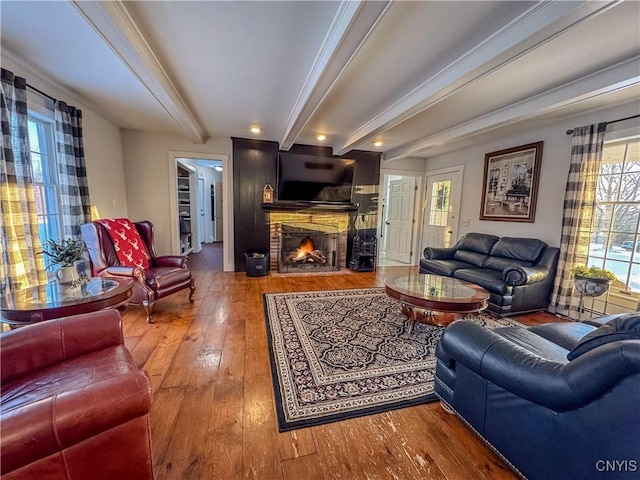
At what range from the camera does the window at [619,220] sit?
288 cm

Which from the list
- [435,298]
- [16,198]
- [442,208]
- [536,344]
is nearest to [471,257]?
[442,208]

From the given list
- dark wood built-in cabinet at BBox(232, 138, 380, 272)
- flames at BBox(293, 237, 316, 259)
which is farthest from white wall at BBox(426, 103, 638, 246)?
flames at BBox(293, 237, 316, 259)

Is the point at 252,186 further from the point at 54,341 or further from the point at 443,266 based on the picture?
the point at 54,341

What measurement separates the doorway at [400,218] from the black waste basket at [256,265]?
2705 mm

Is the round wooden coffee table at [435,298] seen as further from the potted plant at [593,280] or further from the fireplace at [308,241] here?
the fireplace at [308,241]

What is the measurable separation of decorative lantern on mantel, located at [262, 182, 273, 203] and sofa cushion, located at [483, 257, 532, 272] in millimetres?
3664

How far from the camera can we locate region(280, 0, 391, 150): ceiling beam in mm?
1434

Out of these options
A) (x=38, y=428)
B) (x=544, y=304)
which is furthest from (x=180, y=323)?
(x=544, y=304)

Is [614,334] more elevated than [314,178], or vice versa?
[314,178]

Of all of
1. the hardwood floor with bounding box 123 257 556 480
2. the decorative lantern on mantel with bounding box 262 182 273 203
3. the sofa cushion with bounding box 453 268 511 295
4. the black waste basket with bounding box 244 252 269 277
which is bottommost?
the hardwood floor with bounding box 123 257 556 480

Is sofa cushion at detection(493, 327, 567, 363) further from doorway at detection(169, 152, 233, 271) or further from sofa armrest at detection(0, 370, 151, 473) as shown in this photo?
doorway at detection(169, 152, 233, 271)

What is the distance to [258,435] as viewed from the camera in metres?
1.43

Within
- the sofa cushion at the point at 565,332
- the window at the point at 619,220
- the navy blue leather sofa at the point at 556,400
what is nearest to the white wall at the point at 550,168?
the window at the point at 619,220

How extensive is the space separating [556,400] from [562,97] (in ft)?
9.09
